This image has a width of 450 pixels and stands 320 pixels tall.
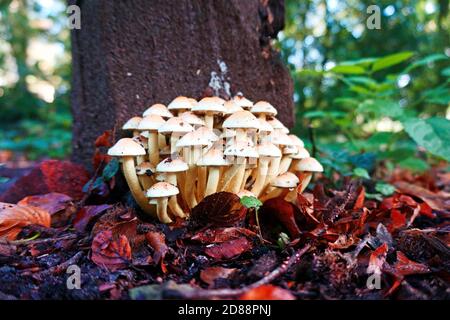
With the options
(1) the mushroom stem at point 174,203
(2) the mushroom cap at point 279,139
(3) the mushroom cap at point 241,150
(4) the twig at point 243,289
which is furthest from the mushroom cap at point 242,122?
(4) the twig at point 243,289

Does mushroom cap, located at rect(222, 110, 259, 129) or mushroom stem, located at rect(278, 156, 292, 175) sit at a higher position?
mushroom cap, located at rect(222, 110, 259, 129)

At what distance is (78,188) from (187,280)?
1523 mm

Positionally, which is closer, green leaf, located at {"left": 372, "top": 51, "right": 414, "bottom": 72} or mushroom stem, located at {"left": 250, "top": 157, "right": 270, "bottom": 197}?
mushroom stem, located at {"left": 250, "top": 157, "right": 270, "bottom": 197}

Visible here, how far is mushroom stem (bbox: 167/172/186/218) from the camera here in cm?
208

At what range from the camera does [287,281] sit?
162 cm

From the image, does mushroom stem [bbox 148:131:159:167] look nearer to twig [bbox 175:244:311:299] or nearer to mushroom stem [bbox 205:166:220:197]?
mushroom stem [bbox 205:166:220:197]

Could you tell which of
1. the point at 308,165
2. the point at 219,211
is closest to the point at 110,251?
the point at 219,211

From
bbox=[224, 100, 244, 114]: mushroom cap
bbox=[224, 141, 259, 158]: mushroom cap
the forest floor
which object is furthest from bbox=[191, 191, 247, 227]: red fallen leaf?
bbox=[224, 100, 244, 114]: mushroom cap

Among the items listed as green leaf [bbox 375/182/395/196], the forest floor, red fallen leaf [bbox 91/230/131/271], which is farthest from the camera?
green leaf [bbox 375/182/395/196]

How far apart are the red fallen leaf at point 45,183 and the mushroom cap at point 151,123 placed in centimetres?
99

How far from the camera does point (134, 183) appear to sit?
223 centimetres

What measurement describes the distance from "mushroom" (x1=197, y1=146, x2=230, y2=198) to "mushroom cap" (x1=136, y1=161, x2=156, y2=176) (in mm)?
372
